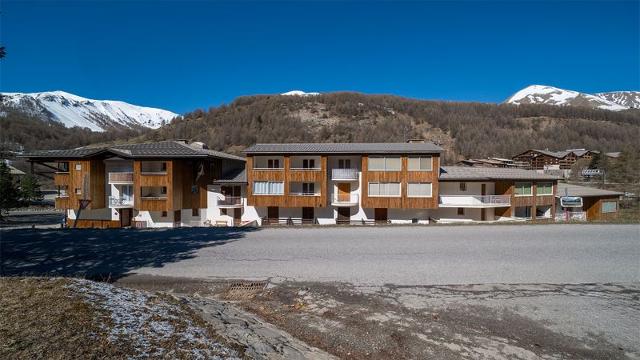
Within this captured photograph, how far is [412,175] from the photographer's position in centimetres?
2848

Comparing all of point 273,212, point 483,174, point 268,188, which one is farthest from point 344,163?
point 483,174

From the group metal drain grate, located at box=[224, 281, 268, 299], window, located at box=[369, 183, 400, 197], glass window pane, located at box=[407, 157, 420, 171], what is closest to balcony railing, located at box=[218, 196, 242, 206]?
window, located at box=[369, 183, 400, 197]

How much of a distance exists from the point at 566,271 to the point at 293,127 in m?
107

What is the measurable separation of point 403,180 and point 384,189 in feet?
6.03

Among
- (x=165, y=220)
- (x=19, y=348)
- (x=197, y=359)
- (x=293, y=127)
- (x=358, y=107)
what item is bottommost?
(x=165, y=220)

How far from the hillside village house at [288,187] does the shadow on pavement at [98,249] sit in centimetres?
1187

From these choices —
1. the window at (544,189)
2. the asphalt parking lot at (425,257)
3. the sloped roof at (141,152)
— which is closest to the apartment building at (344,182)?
the sloped roof at (141,152)

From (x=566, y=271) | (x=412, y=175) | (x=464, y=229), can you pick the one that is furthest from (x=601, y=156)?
(x=566, y=271)

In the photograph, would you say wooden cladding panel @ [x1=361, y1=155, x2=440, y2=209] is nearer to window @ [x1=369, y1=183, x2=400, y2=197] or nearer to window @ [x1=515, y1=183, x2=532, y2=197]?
window @ [x1=369, y1=183, x2=400, y2=197]

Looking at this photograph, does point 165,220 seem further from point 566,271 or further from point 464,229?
point 566,271

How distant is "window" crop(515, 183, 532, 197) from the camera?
31.0 meters

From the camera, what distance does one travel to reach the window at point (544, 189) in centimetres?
3238

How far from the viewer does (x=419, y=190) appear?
2861 centimetres

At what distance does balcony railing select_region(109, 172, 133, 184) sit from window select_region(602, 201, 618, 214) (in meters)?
48.7
